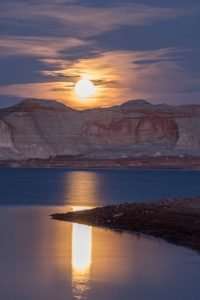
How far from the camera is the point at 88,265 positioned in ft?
56.3

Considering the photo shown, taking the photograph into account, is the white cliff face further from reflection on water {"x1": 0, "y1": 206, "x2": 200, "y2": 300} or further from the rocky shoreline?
reflection on water {"x1": 0, "y1": 206, "x2": 200, "y2": 300}

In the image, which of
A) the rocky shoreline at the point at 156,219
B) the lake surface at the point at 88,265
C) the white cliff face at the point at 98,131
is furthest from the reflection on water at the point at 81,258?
the white cliff face at the point at 98,131

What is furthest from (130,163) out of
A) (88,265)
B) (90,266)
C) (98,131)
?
(90,266)

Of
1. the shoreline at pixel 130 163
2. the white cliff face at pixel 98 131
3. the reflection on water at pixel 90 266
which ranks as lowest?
A: the reflection on water at pixel 90 266

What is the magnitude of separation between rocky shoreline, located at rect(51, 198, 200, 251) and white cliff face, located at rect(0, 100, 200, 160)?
78.4 meters

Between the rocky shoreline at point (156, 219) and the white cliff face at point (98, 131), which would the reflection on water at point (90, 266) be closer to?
the rocky shoreline at point (156, 219)

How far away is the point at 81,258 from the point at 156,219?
630cm

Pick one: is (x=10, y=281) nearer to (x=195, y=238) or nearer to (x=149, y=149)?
(x=195, y=238)

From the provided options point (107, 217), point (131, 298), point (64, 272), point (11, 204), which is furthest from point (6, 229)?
point (11, 204)

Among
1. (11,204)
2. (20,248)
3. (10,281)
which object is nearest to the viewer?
(10,281)

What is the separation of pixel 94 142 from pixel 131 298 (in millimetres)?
99089

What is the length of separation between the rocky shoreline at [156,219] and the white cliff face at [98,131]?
257ft

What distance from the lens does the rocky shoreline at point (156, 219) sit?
70.0 ft

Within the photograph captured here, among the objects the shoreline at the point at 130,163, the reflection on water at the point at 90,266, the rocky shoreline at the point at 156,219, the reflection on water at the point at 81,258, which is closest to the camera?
Result: the reflection on water at the point at 90,266
